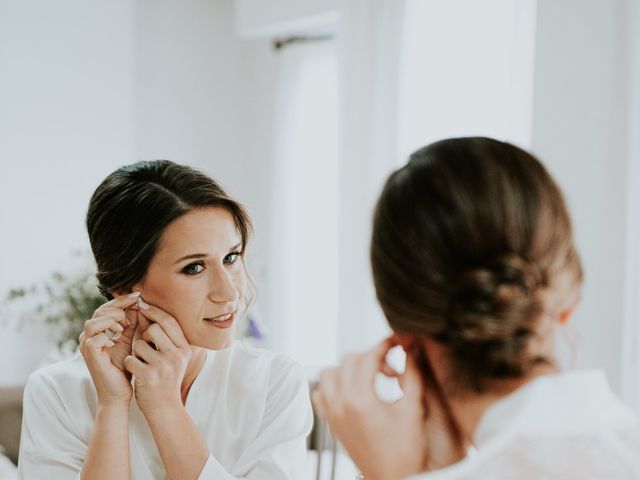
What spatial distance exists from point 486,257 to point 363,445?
1.04 ft

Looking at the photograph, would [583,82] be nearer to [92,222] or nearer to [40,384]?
[92,222]

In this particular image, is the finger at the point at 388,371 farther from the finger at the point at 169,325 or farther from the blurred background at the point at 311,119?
the blurred background at the point at 311,119

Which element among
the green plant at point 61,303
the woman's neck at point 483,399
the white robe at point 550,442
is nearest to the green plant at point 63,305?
the green plant at point 61,303

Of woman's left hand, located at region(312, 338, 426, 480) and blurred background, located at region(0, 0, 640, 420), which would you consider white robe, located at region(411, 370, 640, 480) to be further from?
blurred background, located at region(0, 0, 640, 420)

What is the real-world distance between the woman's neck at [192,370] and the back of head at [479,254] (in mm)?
874

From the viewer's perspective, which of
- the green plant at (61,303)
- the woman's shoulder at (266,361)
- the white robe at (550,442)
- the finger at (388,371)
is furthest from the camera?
the green plant at (61,303)

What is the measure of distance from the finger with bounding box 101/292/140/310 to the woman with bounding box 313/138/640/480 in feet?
2.52

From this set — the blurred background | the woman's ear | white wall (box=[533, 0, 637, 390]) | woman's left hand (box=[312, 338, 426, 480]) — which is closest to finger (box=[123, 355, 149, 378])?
woman's left hand (box=[312, 338, 426, 480])

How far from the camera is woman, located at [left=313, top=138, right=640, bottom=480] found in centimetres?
89

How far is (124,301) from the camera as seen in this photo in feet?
5.28

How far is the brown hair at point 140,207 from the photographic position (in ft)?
5.22

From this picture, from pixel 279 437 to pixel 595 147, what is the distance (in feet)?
5.14

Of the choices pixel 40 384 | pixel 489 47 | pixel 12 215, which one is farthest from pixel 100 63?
pixel 40 384

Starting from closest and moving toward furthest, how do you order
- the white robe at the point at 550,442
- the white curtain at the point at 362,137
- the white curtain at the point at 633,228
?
the white robe at the point at 550,442 → the white curtain at the point at 633,228 → the white curtain at the point at 362,137
